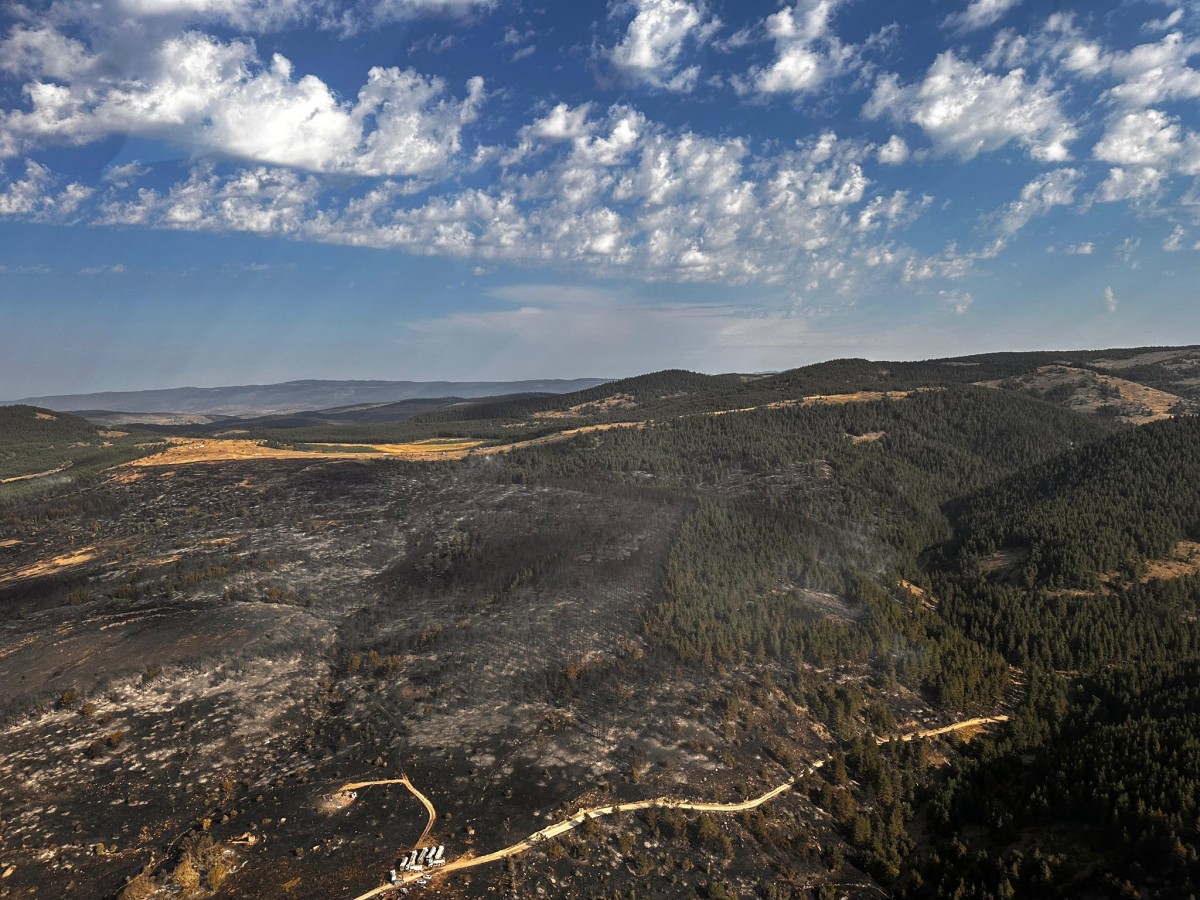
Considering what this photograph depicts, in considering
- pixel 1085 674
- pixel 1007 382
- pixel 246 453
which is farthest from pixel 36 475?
pixel 1007 382

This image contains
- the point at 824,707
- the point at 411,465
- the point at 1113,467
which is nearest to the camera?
the point at 824,707

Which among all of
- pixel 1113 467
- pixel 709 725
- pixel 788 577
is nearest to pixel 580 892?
pixel 709 725

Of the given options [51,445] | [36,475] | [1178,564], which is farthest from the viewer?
[51,445]

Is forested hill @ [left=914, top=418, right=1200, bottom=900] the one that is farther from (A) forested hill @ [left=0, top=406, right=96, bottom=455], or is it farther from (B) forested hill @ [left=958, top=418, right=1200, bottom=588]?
(A) forested hill @ [left=0, top=406, right=96, bottom=455]

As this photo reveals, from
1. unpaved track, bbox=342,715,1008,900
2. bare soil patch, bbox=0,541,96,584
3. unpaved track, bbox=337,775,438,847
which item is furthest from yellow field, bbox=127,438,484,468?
unpaved track, bbox=342,715,1008,900

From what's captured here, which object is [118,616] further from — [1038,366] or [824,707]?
[1038,366]

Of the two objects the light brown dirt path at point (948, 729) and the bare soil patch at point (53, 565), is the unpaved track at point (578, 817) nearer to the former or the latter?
the light brown dirt path at point (948, 729)

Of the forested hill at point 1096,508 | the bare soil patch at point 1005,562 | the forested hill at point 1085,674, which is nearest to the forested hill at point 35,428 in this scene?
the forested hill at point 1085,674

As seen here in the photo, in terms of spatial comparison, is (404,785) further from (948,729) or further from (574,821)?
(948,729)
